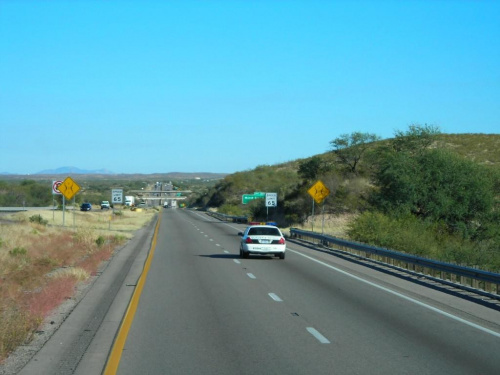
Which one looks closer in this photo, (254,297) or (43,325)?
(43,325)

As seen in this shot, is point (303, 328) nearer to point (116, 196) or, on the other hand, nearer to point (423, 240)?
point (423, 240)

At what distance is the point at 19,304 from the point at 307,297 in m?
6.42

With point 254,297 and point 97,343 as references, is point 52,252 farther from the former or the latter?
point 97,343

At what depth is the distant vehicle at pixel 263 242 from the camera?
27.2 m

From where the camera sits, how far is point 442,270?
61.0 ft

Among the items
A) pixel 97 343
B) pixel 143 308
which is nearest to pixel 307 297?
pixel 143 308

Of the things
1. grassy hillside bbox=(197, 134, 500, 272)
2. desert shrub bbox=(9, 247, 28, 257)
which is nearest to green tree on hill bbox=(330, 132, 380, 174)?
grassy hillside bbox=(197, 134, 500, 272)

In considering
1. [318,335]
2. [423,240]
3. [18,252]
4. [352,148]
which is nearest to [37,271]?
[18,252]

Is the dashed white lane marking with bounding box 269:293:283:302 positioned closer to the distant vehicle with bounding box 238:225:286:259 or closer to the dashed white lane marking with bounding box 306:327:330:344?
the dashed white lane marking with bounding box 306:327:330:344

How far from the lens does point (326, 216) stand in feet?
213

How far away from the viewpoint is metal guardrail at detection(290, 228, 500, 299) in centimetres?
1628

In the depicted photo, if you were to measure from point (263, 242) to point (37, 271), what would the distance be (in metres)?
8.81

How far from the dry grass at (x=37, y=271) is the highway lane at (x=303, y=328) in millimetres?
1797

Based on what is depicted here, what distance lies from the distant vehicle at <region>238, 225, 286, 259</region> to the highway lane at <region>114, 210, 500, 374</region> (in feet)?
21.5
